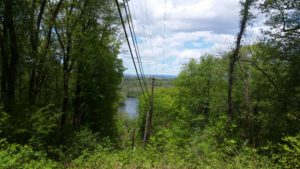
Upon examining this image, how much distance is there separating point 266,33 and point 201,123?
21407 millimetres

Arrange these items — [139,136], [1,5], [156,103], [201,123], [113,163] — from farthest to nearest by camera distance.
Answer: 1. [139,136]
2. [156,103]
3. [201,123]
4. [1,5]
5. [113,163]

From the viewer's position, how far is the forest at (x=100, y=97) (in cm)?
966

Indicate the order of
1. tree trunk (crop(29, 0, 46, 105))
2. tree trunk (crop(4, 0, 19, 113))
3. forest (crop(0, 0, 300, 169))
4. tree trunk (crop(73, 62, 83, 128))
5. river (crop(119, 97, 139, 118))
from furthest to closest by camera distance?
river (crop(119, 97, 139, 118)), tree trunk (crop(73, 62, 83, 128)), tree trunk (crop(29, 0, 46, 105)), tree trunk (crop(4, 0, 19, 113)), forest (crop(0, 0, 300, 169))

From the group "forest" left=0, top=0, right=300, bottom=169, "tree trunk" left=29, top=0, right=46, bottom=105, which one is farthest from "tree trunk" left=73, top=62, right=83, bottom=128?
"tree trunk" left=29, top=0, right=46, bottom=105

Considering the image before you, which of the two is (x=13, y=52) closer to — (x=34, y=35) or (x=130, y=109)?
(x=34, y=35)

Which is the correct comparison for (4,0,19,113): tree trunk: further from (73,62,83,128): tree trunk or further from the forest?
(73,62,83,128): tree trunk

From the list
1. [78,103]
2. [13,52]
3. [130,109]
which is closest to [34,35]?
[13,52]

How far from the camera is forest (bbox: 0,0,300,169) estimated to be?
9.66m

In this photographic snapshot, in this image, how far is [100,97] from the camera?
2823 centimetres

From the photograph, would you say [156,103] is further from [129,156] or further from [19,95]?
[129,156]

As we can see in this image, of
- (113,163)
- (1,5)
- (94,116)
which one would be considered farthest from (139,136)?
(113,163)

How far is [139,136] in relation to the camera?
5072cm

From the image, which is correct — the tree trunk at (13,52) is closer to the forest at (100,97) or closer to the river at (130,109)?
the forest at (100,97)

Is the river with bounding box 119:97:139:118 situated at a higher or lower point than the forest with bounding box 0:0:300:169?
lower
